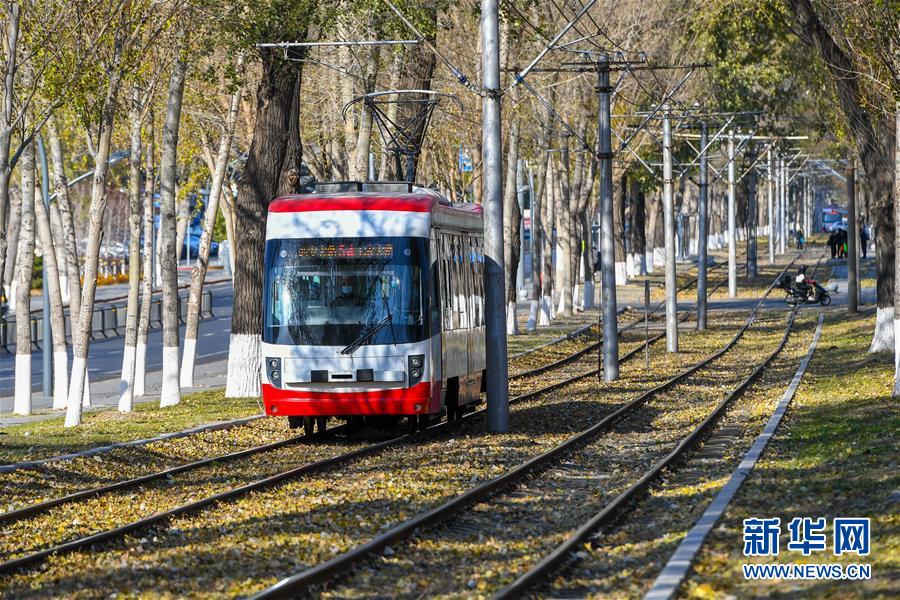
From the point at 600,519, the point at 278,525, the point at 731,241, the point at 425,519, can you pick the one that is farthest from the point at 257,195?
the point at 731,241

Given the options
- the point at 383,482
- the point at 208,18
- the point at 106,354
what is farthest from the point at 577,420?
the point at 106,354

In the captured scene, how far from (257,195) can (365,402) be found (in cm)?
921

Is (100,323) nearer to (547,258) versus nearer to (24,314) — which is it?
(547,258)

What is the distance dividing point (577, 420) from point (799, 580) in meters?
12.8

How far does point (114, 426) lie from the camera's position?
77.1ft

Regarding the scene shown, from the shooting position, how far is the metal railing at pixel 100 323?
51281 millimetres

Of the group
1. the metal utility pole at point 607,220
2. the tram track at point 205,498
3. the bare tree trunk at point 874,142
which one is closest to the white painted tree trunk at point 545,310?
the bare tree trunk at point 874,142

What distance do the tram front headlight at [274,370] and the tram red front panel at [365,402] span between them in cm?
18

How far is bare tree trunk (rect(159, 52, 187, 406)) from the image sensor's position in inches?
1087

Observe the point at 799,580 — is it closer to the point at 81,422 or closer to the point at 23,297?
the point at 81,422

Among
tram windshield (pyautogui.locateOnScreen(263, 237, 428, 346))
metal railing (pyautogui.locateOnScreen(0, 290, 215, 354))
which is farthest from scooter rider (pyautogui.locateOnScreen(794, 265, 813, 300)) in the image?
tram windshield (pyautogui.locateOnScreen(263, 237, 428, 346))

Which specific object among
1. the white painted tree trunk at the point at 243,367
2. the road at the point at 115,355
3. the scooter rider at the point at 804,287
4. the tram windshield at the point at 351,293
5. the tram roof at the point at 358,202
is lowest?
the road at the point at 115,355

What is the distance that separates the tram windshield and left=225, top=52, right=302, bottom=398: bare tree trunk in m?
7.99

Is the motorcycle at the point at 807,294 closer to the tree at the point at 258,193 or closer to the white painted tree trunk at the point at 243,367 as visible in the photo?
the tree at the point at 258,193
